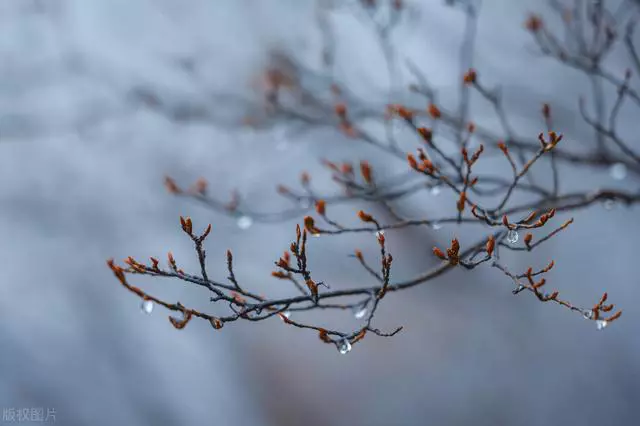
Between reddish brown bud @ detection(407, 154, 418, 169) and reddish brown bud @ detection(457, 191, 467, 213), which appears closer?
reddish brown bud @ detection(457, 191, 467, 213)

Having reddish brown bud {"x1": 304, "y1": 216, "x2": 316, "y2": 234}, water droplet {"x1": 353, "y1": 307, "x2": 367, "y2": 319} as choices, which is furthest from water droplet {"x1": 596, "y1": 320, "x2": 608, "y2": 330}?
reddish brown bud {"x1": 304, "y1": 216, "x2": 316, "y2": 234}

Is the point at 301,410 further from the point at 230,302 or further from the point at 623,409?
the point at 230,302

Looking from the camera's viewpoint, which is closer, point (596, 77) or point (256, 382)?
point (596, 77)

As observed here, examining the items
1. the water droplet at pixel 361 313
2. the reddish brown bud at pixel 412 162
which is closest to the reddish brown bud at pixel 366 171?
the reddish brown bud at pixel 412 162

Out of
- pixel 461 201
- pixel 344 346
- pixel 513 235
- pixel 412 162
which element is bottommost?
pixel 344 346

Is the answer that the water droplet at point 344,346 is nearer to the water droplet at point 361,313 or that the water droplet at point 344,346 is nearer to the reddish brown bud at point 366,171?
the water droplet at point 361,313

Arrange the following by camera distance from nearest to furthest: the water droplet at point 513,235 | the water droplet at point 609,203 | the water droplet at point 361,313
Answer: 1. the water droplet at point 513,235
2. the water droplet at point 361,313
3. the water droplet at point 609,203

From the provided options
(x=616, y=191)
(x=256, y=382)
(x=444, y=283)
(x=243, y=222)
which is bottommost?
(x=616, y=191)

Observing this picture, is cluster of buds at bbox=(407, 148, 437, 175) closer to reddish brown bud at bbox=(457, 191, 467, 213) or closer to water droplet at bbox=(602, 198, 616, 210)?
reddish brown bud at bbox=(457, 191, 467, 213)

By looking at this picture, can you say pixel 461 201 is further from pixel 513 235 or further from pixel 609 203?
Result: pixel 609 203

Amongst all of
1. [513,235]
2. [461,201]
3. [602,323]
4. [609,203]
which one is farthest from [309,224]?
[609,203]

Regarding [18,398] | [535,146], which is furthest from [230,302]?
[18,398]
